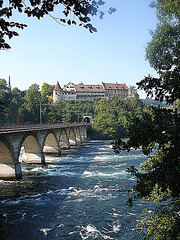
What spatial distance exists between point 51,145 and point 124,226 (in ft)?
128

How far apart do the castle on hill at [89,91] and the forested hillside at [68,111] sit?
254 inches

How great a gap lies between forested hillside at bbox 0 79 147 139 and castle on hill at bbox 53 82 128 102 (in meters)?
6.46

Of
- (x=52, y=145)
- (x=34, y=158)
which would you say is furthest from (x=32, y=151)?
(x=52, y=145)

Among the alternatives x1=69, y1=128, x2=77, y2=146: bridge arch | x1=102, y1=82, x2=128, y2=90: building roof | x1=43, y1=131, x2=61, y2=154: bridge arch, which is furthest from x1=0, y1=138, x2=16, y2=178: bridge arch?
x1=102, y1=82, x2=128, y2=90: building roof

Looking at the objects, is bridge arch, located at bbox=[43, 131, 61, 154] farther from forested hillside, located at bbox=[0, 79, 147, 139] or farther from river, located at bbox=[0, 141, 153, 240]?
forested hillside, located at bbox=[0, 79, 147, 139]

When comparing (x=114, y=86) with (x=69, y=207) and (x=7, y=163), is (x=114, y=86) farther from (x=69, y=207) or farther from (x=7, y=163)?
(x=69, y=207)

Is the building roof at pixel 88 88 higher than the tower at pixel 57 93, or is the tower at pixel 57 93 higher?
the building roof at pixel 88 88

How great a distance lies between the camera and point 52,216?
18.7 metres

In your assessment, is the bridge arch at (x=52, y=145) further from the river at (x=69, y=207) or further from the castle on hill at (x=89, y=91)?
the castle on hill at (x=89, y=91)

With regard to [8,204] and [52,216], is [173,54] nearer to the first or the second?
[52,216]

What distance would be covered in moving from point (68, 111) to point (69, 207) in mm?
64012

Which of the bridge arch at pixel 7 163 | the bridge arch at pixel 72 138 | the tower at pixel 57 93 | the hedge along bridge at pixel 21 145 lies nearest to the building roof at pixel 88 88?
the tower at pixel 57 93

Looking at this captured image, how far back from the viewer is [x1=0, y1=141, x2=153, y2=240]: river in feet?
52.5

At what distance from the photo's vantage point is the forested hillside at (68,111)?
9519 cm
